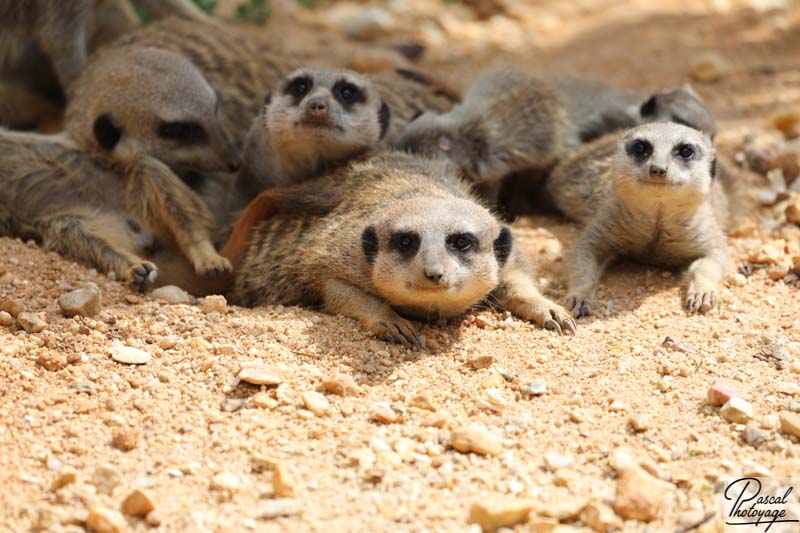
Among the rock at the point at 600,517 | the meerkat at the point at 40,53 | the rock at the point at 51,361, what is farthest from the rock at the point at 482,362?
the meerkat at the point at 40,53

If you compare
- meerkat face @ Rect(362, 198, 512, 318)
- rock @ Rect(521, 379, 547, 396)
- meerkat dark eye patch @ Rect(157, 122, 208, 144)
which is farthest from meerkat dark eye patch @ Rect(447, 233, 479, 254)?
meerkat dark eye patch @ Rect(157, 122, 208, 144)

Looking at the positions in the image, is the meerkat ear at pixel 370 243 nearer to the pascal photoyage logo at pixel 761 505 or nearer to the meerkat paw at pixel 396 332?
the meerkat paw at pixel 396 332

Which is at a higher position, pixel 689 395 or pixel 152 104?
pixel 152 104

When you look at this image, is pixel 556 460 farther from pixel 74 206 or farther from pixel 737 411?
pixel 74 206

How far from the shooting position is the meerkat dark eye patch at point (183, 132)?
3895 mm

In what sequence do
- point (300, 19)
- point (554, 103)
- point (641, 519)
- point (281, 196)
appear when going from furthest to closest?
point (300, 19) < point (554, 103) < point (281, 196) < point (641, 519)

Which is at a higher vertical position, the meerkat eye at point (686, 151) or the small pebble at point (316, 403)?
the meerkat eye at point (686, 151)

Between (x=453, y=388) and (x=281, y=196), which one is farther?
(x=281, y=196)

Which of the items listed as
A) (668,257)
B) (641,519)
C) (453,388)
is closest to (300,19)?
(668,257)

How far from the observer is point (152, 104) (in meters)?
3.87

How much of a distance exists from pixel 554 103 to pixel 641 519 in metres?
2.72

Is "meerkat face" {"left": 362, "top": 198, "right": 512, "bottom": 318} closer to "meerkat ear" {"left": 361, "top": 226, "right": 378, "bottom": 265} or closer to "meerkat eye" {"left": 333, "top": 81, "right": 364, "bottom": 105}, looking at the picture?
"meerkat ear" {"left": 361, "top": 226, "right": 378, "bottom": 265}

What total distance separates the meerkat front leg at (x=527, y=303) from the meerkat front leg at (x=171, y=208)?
3.51ft

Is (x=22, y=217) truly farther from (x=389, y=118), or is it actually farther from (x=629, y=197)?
(x=629, y=197)
